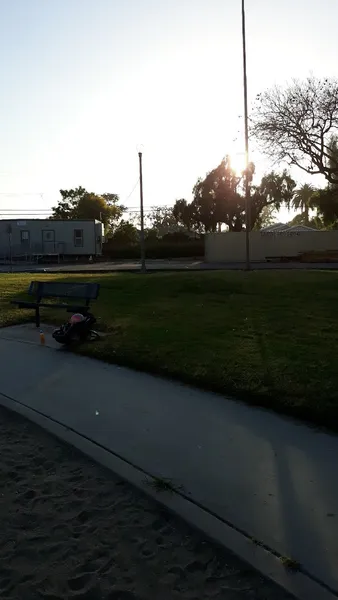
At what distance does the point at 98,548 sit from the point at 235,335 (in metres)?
5.74

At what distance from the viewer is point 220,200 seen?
6334 centimetres

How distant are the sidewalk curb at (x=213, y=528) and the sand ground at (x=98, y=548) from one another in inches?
Result: 1.9

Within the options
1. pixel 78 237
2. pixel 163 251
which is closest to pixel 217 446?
pixel 78 237

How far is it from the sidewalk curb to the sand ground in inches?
1.9

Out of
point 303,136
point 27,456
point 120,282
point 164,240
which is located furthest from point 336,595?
point 164,240

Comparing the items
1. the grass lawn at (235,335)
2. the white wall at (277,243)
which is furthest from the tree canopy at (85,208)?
Result: the grass lawn at (235,335)

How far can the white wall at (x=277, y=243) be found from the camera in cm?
4225

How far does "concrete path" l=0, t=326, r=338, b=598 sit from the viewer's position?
3385 millimetres

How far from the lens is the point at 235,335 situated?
877 centimetres

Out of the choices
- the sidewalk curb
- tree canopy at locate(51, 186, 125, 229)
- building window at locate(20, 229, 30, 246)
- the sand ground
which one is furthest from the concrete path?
tree canopy at locate(51, 186, 125, 229)

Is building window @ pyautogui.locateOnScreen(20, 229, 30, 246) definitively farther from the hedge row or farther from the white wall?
the white wall

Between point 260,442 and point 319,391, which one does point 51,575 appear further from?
point 319,391

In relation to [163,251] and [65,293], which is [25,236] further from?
[65,293]

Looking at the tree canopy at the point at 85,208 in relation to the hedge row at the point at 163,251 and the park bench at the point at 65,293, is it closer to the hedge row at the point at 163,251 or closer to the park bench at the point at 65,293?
the hedge row at the point at 163,251
